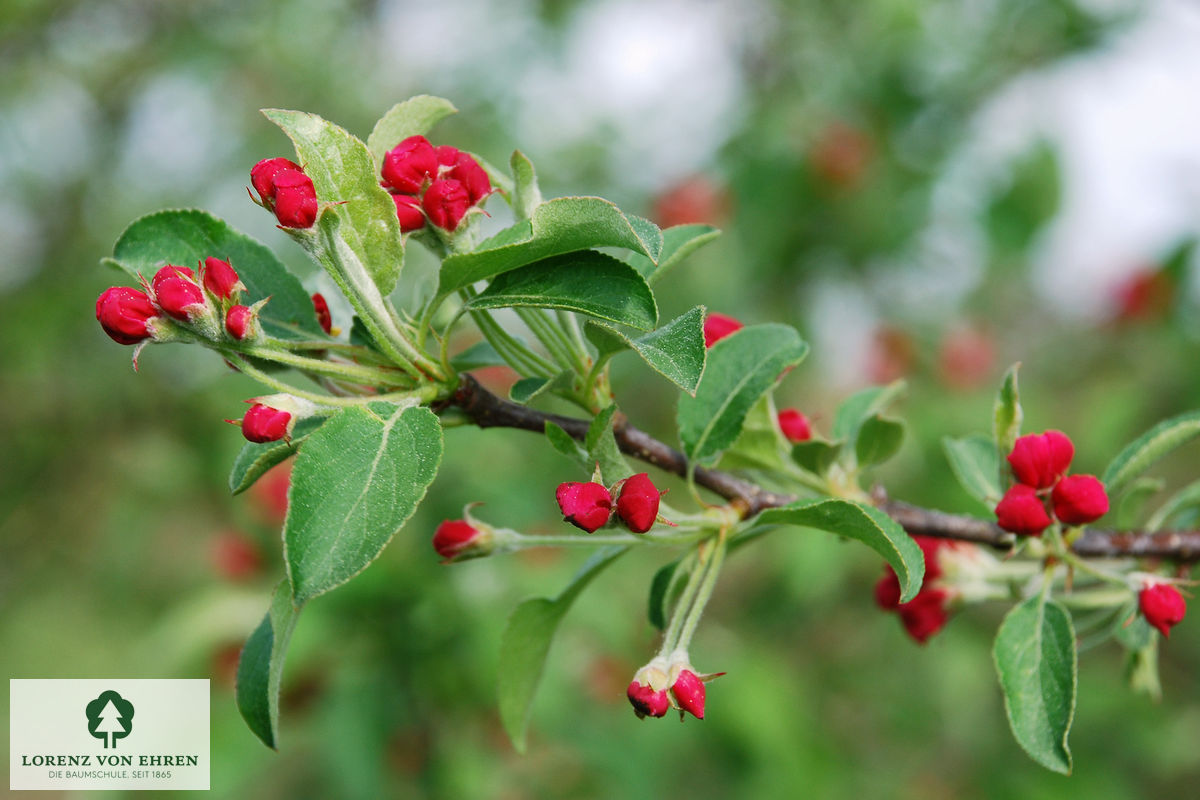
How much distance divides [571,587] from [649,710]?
260mm

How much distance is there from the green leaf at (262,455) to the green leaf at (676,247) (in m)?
0.38

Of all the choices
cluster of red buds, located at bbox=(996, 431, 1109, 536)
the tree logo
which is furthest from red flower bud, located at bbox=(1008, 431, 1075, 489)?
the tree logo

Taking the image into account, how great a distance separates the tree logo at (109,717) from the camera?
1771mm

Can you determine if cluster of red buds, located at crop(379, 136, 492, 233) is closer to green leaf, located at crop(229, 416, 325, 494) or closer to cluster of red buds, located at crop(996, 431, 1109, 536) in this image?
green leaf, located at crop(229, 416, 325, 494)

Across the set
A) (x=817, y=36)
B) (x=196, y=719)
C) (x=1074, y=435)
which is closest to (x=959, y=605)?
(x=196, y=719)

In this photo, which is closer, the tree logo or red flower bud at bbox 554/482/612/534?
red flower bud at bbox 554/482/612/534

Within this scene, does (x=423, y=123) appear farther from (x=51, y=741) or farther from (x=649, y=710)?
(x=51, y=741)

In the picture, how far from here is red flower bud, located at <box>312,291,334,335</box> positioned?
1110 millimetres

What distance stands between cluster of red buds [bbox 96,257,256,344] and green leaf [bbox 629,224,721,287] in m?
0.41

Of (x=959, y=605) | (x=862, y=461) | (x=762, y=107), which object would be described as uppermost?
(x=762, y=107)

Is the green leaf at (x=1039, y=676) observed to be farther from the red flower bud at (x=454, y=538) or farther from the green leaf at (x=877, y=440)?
the red flower bud at (x=454, y=538)

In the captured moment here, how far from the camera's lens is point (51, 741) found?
5.64 ft

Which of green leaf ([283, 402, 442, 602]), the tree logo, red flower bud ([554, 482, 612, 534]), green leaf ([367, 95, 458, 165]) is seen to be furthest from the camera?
the tree logo

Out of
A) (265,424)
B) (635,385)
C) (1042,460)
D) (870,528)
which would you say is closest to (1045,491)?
(1042,460)
